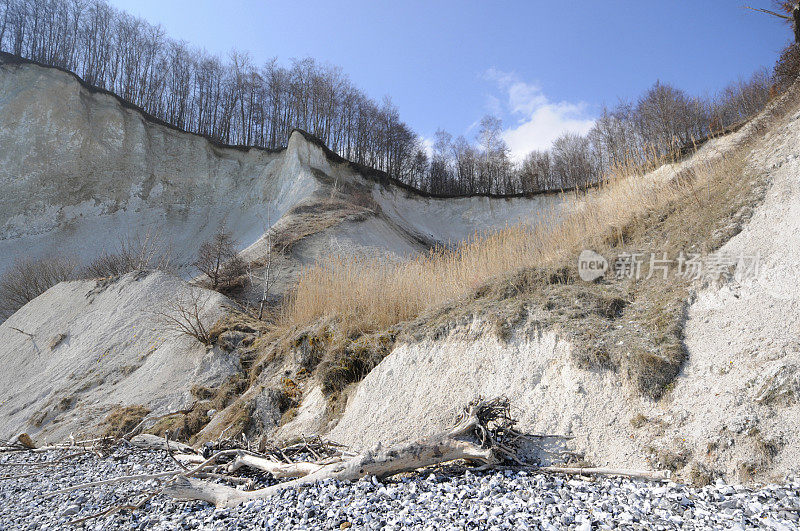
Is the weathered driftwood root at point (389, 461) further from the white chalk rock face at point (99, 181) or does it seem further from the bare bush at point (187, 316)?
the white chalk rock face at point (99, 181)

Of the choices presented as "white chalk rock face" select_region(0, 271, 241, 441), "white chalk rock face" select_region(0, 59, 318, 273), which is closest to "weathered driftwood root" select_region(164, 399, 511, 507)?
"white chalk rock face" select_region(0, 271, 241, 441)

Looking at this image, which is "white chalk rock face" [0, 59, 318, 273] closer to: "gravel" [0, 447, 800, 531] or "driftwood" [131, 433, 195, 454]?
"driftwood" [131, 433, 195, 454]

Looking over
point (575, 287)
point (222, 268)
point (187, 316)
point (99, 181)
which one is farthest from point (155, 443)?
point (99, 181)

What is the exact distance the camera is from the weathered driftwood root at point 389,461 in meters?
3.52

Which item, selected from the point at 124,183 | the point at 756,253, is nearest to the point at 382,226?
the point at 124,183

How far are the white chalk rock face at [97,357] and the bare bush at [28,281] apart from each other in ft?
15.7

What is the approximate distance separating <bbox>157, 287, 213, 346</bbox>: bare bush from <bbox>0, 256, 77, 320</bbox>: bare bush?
9.07m

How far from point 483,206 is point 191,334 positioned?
73.6 feet

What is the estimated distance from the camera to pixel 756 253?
4801 mm

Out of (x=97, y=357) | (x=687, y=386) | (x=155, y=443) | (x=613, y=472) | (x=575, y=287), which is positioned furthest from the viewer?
(x=97, y=357)

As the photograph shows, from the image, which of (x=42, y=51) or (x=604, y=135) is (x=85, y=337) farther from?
(x=604, y=135)

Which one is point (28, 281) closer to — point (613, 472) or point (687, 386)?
point (613, 472)

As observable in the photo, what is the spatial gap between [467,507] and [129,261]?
15653mm

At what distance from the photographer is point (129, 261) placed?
585 inches
